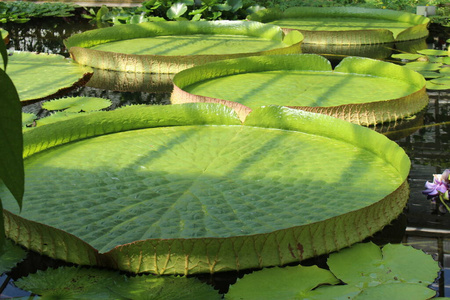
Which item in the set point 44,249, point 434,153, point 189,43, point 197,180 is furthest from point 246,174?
point 189,43

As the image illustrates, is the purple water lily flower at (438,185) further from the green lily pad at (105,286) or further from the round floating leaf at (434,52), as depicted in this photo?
the round floating leaf at (434,52)

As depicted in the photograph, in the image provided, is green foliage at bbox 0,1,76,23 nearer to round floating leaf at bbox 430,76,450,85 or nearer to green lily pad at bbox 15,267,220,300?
round floating leaf at bbox 430,76,450,85

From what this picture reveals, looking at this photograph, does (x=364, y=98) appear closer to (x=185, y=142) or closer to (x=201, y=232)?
(x=185, y=142)

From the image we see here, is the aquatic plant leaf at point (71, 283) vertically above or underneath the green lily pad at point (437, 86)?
above

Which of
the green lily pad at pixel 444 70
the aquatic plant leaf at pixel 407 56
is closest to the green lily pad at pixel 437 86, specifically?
the green lily pad at pixel 444 70

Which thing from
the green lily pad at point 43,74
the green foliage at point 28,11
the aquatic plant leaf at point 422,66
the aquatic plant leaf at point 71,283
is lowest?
the aquatic plant leaf at point 422,66

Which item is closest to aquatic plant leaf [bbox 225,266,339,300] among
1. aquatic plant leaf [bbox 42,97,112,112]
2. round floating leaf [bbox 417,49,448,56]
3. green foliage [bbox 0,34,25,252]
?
green foliage [bbox 0,34,25,252]

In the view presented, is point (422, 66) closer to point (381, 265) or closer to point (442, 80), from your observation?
point (442, 80)

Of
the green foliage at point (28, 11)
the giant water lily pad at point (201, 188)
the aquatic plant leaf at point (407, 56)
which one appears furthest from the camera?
the green foliage at point (28, 11)
